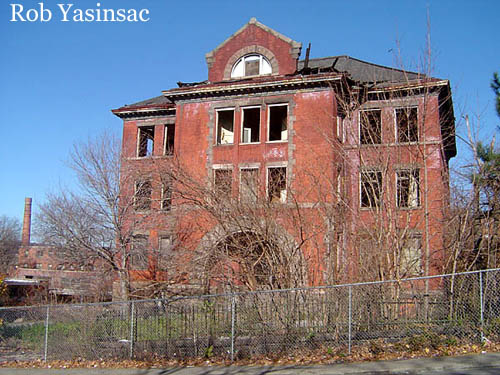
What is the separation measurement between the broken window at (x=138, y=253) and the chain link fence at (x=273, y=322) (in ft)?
36.8

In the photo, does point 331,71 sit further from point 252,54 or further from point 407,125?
point 407,125

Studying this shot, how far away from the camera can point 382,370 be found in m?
10.2

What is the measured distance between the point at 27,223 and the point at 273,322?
63310 millimetres

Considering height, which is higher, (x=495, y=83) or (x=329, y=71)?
(x=329, y=71)

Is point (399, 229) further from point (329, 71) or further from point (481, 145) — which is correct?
point (329, 71)

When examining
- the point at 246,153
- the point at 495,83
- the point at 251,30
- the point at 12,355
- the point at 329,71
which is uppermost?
the point at 251,30

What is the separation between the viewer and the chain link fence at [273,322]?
39.2ft

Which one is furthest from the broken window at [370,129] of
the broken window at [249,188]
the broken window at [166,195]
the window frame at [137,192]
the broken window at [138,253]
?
the broken window at [138,253]

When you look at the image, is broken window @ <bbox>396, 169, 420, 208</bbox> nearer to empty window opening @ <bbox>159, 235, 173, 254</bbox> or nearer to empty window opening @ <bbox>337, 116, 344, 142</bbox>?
empty window opening @ <bbox>337, 116, 344, 142</bbox>

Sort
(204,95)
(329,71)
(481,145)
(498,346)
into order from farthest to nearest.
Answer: (204,95)
(329,71)
(481,145)
(498,346)

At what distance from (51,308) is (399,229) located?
11.3 metres

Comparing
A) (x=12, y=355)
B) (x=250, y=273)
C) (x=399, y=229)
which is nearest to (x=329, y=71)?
(x=399, y=229)

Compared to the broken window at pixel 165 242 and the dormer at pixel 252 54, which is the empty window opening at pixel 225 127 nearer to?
the dormer at pixel 252 54

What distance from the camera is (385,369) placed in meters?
10.3
